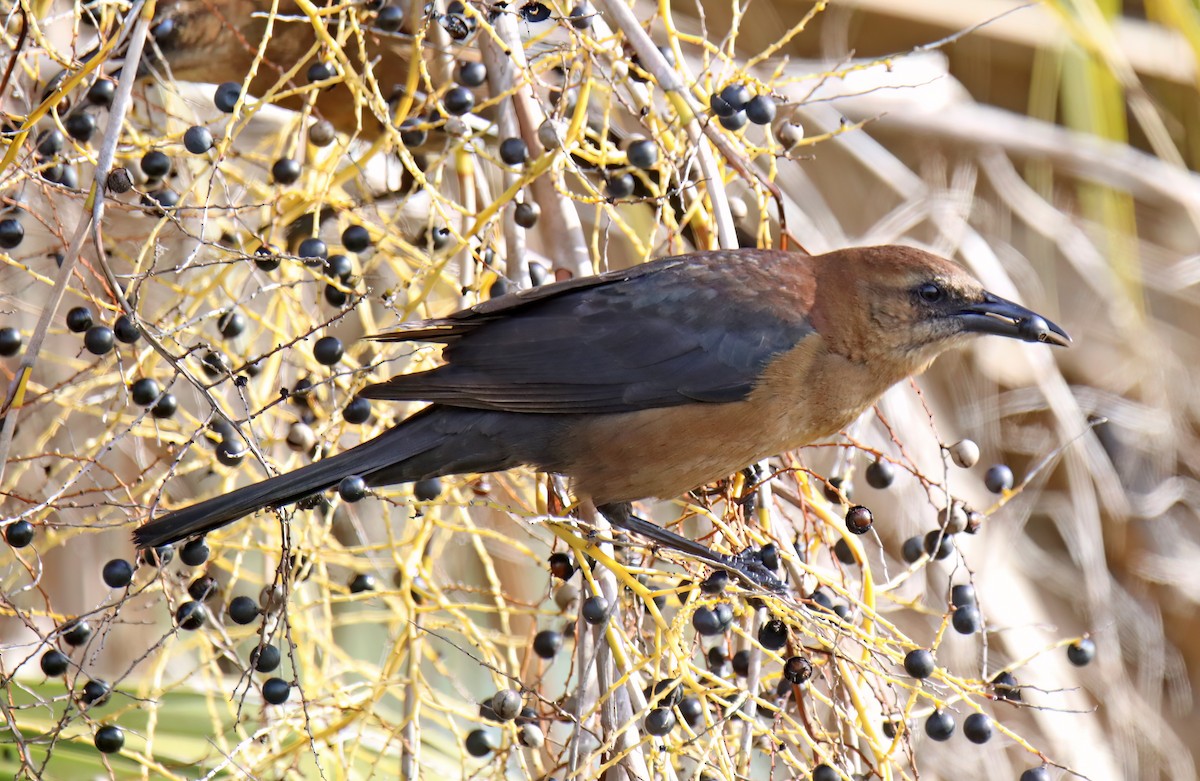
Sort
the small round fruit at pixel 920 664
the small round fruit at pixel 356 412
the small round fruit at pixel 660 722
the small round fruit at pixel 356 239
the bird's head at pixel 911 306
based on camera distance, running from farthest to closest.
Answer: the bird's head at pixel 911 306, the small round fruit at pixel 356 239, the small round fruit at pixel 356 412, the small round fruit at pixel 920 664, the small round fruit at pixel 660 722

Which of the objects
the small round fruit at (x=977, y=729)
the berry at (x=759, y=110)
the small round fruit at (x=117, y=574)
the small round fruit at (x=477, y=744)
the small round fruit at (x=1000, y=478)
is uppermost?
the berry at (x=759, y=110)

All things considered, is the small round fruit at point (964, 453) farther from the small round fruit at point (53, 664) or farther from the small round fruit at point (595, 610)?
the small round fruit at point (53, 664)

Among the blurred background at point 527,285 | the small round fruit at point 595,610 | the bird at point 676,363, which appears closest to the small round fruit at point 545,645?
the blurred background at point 527,285

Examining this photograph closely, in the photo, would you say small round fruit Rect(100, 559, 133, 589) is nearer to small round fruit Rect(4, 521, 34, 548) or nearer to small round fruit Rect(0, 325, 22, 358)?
small round fruit Rect(4, 521, 34, 548)

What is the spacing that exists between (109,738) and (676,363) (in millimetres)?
1485

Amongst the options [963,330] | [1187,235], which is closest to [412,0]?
[963,330]

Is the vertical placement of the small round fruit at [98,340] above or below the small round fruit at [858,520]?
above

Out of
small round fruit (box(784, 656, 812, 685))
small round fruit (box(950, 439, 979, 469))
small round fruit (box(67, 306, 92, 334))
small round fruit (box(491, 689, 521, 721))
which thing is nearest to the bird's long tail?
small round fruit (box(67, 306, 92, 334))

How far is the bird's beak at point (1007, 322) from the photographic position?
9.41ft

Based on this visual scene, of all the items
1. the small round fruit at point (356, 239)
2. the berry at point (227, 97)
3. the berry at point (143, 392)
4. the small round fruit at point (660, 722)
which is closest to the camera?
the small round fruit at point (660, 722)

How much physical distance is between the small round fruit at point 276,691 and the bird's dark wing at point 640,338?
76 centimetres

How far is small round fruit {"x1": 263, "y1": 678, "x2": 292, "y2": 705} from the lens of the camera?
7.92 feet

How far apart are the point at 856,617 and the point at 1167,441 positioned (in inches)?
120

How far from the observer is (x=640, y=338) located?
2992mm
